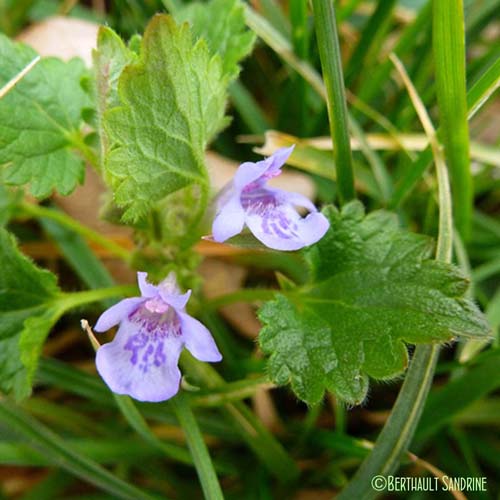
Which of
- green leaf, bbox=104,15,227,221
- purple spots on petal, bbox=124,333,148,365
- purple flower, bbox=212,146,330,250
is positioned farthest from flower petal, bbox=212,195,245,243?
purple spots on petal, bbox=124,333,148,365

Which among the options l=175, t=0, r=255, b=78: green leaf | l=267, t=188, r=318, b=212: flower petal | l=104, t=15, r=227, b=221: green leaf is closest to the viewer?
l=104, t=15, r=227, b=221: green leaf

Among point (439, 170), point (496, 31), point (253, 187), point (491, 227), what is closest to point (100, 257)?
point (253, 187)

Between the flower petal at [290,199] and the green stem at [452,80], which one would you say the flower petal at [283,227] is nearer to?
the flower petal at [290,199]

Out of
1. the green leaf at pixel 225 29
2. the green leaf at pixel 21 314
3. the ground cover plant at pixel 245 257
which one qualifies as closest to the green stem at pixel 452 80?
the ground cover plant at pixel 245 257

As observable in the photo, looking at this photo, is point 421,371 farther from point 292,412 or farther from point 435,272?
point 292,412

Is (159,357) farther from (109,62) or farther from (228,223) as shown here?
(109,62)

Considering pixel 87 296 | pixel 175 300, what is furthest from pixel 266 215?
pixel 87 296

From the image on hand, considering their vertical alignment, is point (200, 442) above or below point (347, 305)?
below

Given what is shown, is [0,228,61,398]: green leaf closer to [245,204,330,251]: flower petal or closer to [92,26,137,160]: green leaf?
[92,26,137,160]: green leaf
